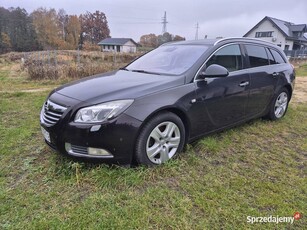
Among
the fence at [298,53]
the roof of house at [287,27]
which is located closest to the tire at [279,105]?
the fence at [298,53]

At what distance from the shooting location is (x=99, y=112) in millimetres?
2342

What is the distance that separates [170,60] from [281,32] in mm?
40240

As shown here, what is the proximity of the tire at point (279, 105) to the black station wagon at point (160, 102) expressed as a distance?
0.34 metres

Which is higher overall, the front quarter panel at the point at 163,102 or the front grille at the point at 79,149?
the front quarter panel at the point at 163,102

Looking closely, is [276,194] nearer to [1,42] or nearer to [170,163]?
[170,163]

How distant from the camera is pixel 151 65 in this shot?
3461 millimetres

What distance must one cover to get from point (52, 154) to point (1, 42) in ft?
181

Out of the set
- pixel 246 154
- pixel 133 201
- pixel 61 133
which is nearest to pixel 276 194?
pixel 246 154

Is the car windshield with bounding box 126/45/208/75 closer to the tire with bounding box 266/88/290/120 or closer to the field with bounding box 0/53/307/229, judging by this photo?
the field with bounding box 0/53/307/229

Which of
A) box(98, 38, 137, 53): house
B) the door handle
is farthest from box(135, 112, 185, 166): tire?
box(98, 38, 137, 53): house

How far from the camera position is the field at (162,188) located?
1.96 meters

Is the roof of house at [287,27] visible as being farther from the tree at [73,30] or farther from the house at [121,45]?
the tree at [73,30]

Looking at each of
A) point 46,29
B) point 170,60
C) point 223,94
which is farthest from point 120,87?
point 46,29

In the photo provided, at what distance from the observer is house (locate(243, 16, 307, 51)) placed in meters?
37.1
